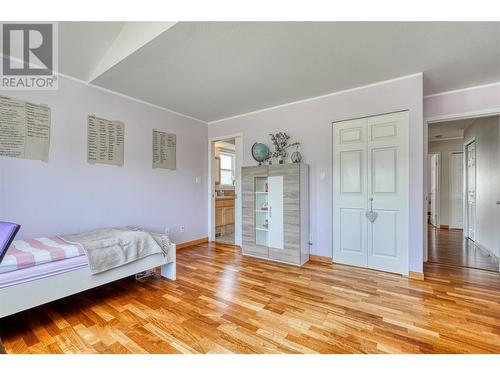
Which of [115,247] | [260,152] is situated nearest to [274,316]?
[115,247]

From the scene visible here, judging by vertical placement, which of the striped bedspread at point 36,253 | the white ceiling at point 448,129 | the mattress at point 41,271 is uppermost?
the white ceiling at point 448,129

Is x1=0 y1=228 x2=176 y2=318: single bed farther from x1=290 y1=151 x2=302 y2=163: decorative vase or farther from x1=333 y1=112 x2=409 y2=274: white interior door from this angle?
x1=333 y1=112 x2=409 y2=274: white interior door

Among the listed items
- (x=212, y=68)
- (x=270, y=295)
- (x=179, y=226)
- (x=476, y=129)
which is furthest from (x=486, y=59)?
(x=179, y=226)

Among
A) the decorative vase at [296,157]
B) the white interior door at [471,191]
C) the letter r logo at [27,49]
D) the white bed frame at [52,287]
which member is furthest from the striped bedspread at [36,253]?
the white interior door at [471,191]

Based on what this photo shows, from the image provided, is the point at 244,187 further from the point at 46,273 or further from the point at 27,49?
the point at 27,49

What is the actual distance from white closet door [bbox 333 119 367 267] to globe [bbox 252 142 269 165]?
1.00m

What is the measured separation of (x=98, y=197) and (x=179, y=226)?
1362 mm

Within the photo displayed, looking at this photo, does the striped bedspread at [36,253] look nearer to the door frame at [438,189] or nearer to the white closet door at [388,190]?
the white closet door at [388,190]

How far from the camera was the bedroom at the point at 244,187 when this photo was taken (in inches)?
67.2

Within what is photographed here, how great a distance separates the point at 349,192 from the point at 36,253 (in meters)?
3.24

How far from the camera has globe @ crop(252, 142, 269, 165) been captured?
3541 millimetres

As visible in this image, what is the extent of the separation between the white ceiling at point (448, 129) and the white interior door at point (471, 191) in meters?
0.40
